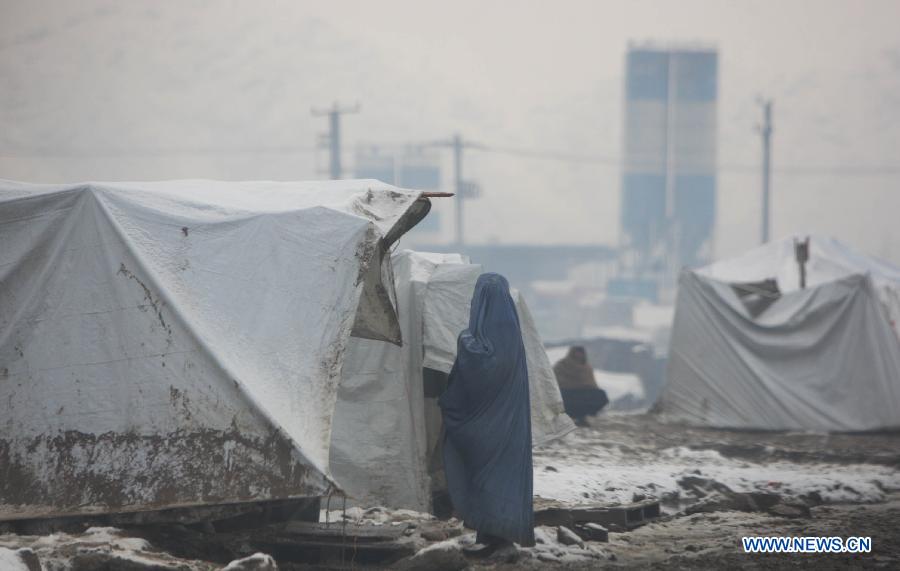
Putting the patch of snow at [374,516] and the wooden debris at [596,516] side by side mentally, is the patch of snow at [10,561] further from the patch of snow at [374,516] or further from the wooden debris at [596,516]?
the wooden debris at [596,516]

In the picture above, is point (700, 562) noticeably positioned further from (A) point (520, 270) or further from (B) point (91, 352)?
(A) point (520, 270)

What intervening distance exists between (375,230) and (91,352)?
1303mm

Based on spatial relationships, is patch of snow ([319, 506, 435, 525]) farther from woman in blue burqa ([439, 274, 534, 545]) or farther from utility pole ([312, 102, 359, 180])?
utility pole ([312, 102, 359, 180])

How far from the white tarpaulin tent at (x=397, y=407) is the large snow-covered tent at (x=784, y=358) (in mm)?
6819

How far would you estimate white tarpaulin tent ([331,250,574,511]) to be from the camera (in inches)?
223

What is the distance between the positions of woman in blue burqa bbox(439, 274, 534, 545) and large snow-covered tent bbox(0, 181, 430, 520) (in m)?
0.58

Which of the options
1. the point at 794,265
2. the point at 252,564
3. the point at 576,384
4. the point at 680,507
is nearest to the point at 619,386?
the point at 794,265

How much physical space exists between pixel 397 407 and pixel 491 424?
2.77 ft

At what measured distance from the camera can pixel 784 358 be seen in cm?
1193

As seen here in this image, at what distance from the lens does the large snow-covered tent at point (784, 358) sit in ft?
38.0

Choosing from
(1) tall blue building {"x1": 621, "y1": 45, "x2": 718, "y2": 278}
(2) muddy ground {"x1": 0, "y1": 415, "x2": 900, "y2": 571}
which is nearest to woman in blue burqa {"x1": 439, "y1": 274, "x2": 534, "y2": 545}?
(2) muddy ground {"x1": 0, "y1": 415, "x2": 900, "y2": 571}

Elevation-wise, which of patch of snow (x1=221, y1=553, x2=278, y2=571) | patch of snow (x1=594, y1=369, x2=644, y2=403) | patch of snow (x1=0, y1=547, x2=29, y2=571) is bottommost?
patch of snow (x1=594, y1=369, x2=644, y2=403)

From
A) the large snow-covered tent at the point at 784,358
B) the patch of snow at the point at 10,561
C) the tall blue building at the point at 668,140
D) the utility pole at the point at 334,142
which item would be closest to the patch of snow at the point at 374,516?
the patch of snow at the point at 10,561

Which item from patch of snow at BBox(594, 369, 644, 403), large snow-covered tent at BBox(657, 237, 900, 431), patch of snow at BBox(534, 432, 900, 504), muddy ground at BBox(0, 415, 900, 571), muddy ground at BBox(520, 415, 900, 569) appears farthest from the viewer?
patch of snow at BBox(594, 369, 644, 403)
